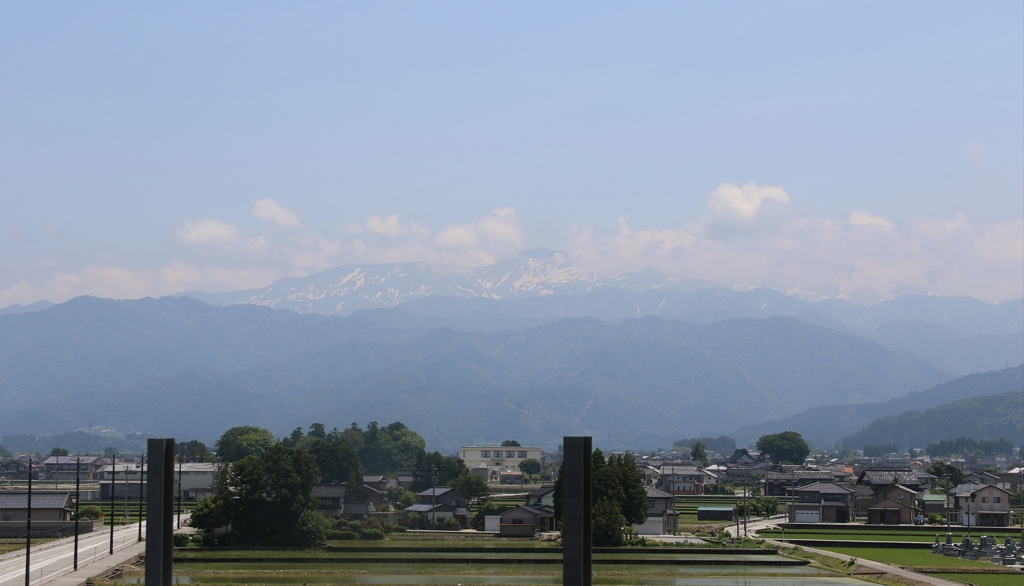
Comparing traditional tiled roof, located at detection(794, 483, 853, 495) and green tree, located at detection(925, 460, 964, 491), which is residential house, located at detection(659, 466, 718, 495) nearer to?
green tree, located at detection(925, 460, 964, 491)

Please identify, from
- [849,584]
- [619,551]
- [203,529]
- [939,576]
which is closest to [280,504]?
[203,529]

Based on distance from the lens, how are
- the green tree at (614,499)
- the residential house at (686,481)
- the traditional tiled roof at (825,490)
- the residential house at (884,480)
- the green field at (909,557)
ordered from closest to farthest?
the green field at (909,557) → the green tree at (614,499) → the traditional tiled roof at (825,490) → the residential house at (884,480) → the residential house at (686,481)

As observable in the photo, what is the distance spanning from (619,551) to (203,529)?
1709 cm

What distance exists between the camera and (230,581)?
1148 inches

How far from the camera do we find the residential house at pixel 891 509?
5428 cm

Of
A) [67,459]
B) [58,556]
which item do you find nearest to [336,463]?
[58,556]

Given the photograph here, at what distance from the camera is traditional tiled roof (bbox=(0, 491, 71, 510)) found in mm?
45656

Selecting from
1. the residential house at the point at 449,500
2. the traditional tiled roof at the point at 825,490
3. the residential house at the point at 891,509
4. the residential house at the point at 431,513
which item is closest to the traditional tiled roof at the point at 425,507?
the residential house at the point at 431,513

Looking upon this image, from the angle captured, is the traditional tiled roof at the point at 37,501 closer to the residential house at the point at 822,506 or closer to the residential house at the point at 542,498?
the residential house at the point at 542,498

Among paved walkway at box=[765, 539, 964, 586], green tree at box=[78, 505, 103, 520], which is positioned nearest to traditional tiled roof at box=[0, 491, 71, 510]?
green tree at box=[78, 505, 103, 520]

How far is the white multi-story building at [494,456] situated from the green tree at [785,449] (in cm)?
3299

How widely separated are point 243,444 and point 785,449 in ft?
244

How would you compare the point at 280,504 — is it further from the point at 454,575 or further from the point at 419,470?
the point at 419,470

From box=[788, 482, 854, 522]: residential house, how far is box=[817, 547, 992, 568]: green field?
46.3ft
